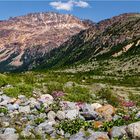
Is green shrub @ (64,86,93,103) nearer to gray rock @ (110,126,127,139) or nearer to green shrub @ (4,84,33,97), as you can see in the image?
green shrub @ (4,84,33,97)

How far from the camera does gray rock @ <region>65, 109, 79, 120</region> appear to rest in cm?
2370

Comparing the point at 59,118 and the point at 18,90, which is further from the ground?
the point at 18,90

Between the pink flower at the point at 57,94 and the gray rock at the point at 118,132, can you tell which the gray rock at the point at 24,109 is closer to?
the pink flower at the point at 57,94

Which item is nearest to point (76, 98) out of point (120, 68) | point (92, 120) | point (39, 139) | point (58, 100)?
point (58, 100)

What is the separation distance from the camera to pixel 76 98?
3016cm

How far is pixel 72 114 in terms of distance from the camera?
2398cm

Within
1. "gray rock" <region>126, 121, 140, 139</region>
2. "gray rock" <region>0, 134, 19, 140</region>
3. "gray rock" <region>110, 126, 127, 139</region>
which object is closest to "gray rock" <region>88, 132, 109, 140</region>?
"gray rock" <region>110, 126, 127, 139</region>

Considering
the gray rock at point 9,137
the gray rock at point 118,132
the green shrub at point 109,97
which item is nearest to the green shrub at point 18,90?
the green shrub at point 109,97

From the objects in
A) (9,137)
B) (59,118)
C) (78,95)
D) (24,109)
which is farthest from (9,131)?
(78,95)

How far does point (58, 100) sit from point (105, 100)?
4.87 metres

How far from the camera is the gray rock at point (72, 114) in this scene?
77.8ft

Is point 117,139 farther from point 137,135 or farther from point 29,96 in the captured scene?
point 29,96

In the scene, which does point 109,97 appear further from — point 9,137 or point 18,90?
point 9,137

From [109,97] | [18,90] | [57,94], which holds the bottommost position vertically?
[109,97]
